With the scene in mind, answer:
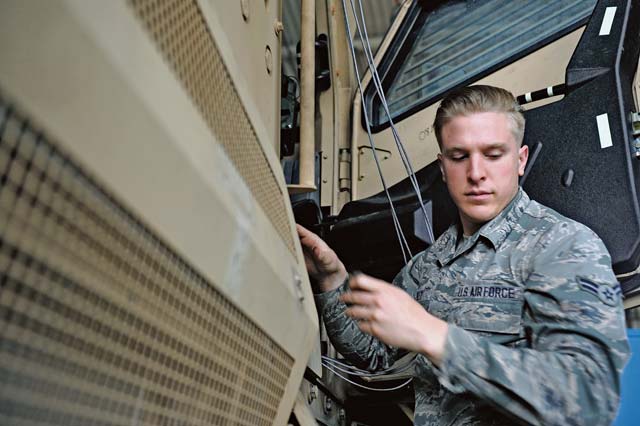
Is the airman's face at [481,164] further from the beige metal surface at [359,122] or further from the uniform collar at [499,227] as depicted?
the beige metal surface at [359,122]

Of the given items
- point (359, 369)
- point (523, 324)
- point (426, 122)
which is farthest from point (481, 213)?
point (426, 122)

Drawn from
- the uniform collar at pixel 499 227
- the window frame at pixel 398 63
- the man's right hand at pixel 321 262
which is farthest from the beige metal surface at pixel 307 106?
the window frame at pixel 398 63

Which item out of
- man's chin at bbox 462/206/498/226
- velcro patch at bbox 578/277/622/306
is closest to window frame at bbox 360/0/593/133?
man's chin at bbox 462/206/498/226

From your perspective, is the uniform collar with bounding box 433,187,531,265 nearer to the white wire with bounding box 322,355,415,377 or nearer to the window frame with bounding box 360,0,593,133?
the white wire with bounding box 322,355,415,377

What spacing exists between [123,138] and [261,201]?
18.1 inches

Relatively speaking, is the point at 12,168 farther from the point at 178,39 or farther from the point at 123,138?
the point at 178,39

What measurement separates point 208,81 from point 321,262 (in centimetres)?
92

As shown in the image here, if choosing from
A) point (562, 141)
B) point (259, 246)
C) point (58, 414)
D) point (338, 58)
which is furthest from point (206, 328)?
point (338, 58)

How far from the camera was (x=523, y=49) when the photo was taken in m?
2.29

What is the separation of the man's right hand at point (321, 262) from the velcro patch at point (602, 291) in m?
0.68

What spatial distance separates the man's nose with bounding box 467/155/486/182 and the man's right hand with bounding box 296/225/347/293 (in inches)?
17.0

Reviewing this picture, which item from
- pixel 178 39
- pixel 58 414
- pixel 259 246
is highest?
pixel 178 39

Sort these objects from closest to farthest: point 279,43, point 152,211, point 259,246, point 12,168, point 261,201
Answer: point 12,168
point 152,211
point 259,246
point 261,201
point 279,43

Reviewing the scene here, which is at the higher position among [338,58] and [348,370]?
[338,58]
